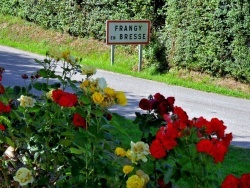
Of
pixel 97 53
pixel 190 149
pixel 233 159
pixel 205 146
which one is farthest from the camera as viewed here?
pixel 97 53

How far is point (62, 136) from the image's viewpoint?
395 cm

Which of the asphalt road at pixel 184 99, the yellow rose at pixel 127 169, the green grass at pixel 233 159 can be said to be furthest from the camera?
the asphalt road at pixel 184 99

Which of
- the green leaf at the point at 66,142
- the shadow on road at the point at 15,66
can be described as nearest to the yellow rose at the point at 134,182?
the green leaf at the point at 66,142

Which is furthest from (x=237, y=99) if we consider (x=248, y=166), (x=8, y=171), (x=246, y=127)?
(x=8, y=171)

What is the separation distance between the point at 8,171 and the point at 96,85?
3.13 ft

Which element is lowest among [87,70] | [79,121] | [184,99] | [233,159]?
[184,99]

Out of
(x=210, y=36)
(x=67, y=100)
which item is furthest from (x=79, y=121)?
(x=210, y=36)

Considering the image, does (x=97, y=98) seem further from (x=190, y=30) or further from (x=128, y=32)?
Result: (x=128, y=32)

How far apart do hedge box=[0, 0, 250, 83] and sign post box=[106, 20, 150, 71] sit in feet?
2.22

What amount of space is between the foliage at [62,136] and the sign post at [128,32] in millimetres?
12906

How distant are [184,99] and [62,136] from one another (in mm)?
9570

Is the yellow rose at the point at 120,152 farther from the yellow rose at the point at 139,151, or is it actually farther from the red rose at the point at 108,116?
the red rose at the point at 108,116

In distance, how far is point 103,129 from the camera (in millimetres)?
3480

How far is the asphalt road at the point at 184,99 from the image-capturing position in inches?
422
